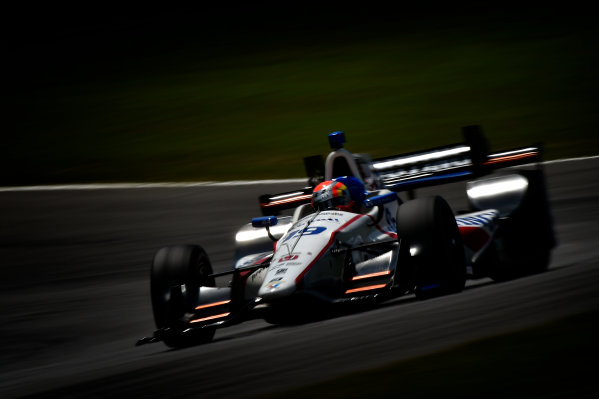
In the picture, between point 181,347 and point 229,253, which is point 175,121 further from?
point 181,347

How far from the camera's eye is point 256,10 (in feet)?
94.0

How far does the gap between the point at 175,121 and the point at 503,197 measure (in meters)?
13.0

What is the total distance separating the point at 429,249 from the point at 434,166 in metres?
3.11

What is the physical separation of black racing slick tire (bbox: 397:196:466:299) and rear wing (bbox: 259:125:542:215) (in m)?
1.95

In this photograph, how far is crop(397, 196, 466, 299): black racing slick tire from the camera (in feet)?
22.7

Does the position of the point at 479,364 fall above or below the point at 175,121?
below

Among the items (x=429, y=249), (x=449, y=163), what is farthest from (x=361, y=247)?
(x=449, y=163)

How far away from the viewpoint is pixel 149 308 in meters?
9.66

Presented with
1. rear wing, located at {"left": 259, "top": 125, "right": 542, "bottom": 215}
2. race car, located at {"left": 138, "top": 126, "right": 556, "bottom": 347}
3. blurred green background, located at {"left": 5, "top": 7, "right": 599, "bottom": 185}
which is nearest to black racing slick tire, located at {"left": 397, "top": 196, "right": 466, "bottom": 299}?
race car, located at {"left": 138, "top": 126, "right": 556, "bottom": 347}

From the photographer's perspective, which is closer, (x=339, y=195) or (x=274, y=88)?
(x=339, y=195)

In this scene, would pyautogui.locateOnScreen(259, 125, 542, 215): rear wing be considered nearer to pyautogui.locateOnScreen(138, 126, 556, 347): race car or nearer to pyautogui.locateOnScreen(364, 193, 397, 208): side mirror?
pyautogui.locateOnScreen(138, 126, 556, 347): race car

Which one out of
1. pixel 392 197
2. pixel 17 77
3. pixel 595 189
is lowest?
pixel 595 189

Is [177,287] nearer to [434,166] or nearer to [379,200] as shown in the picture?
[379,200]

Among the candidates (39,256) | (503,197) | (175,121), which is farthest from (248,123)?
(503,197)
